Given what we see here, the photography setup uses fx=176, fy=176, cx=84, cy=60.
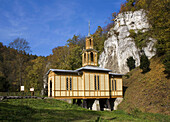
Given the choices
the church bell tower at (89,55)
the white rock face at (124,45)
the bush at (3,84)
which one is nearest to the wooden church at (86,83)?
the church bell tower at (89,55)

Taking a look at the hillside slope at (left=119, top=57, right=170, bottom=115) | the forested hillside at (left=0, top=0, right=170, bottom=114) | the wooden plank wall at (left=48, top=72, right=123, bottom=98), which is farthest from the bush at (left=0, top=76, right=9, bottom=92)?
the hillside slope at (left=119, top=57, right=170, bottom=115)

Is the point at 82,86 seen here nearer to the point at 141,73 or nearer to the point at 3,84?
the point at 141,73

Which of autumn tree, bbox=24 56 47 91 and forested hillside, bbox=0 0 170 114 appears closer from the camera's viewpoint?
forested hillside, bbox=0 0 170 114

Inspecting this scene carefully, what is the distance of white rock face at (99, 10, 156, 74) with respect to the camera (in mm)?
42281

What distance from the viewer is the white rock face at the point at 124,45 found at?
42.3 metres

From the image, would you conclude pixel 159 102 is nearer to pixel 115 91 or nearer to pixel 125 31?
pixel 115 91

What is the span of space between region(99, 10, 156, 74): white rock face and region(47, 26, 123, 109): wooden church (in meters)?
14.5

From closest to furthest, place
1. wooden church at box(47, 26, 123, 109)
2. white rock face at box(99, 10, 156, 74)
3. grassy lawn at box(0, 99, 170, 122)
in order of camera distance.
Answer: grassy lawn at box(0, 99, 170, 122)
wooden church at box(47, 26, 123, 109)
white rock face at box(99, 10, 156, 74)

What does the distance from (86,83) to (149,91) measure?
9.70 meters

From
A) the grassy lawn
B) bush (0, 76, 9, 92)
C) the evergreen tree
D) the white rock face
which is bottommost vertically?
the grassy lawn

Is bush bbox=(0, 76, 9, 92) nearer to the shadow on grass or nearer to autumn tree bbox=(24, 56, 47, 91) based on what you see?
autumn tree bbox=(24, 56, 47, 91)

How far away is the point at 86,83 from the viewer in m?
25.1

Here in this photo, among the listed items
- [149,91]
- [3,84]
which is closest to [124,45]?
[149,91]

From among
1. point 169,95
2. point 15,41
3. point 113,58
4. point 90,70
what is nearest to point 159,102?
point 169,95
